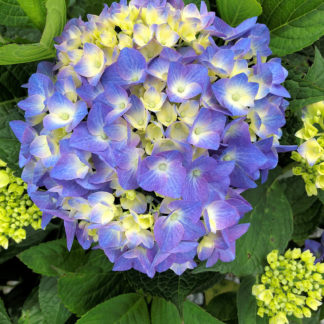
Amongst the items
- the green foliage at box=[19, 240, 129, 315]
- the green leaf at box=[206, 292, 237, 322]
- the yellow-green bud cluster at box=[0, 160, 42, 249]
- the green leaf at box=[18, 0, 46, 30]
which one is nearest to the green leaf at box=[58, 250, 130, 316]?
the green foliage at box=[19, 240, 129, 315]

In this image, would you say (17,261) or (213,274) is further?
(17,261)

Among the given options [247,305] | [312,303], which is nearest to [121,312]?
[247,305]

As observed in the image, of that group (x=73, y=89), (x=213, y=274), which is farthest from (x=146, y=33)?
(x=213, y=274)

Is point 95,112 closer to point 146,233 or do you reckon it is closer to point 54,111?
point 54,111

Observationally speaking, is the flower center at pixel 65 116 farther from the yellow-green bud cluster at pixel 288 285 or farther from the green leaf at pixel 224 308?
the green leaf at pixel 224 308

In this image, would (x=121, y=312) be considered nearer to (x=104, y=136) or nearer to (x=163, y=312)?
(x=163, y=312)

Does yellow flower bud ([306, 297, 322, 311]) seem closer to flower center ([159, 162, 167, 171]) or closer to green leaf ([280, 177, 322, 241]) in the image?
green leaf ([280, 177, 322, 241])
